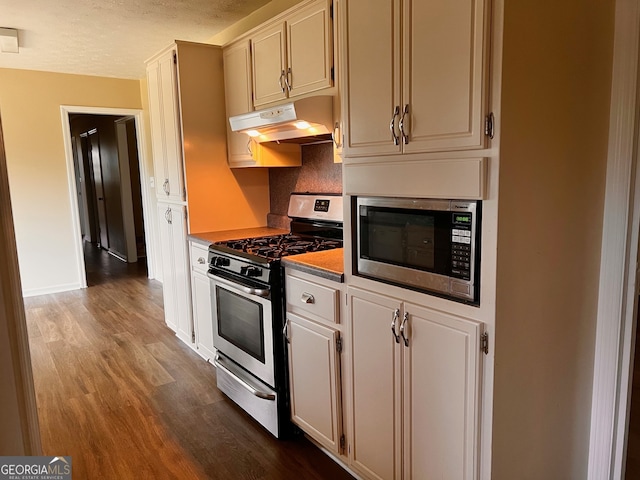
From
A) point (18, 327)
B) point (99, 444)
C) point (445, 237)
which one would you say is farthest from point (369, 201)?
point (99, 444)

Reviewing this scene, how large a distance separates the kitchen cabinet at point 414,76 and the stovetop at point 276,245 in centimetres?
78

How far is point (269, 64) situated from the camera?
8.83 feet

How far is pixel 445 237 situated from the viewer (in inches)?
58.3

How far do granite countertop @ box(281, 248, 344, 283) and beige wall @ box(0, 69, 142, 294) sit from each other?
420 centimetres

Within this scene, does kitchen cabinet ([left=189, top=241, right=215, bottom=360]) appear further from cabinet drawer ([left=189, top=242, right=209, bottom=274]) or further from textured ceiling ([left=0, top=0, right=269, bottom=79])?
textured ceiling ([left=0, top=0, right=269, bottom=79])

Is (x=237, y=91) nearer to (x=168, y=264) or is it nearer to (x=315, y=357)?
(x=168, y=264)

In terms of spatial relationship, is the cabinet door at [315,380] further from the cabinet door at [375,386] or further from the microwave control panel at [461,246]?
the microwave control panel at [461,246]

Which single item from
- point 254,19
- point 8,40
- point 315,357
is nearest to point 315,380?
point 315,357

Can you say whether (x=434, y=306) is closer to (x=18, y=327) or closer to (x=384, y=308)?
(x=384, y=308)

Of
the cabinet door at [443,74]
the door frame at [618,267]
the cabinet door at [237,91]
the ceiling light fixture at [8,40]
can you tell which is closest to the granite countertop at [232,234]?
the cabinet door at [237,91]

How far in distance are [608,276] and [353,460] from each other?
127cm

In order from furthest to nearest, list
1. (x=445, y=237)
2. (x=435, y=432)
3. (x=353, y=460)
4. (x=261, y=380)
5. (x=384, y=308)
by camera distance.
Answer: (x=261, y=380), (x=353, y=460), (x=384, y=308), (x=435, y=432), (x=445, y=237)

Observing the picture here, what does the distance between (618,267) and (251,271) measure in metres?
1.59

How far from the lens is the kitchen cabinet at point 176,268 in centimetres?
341
